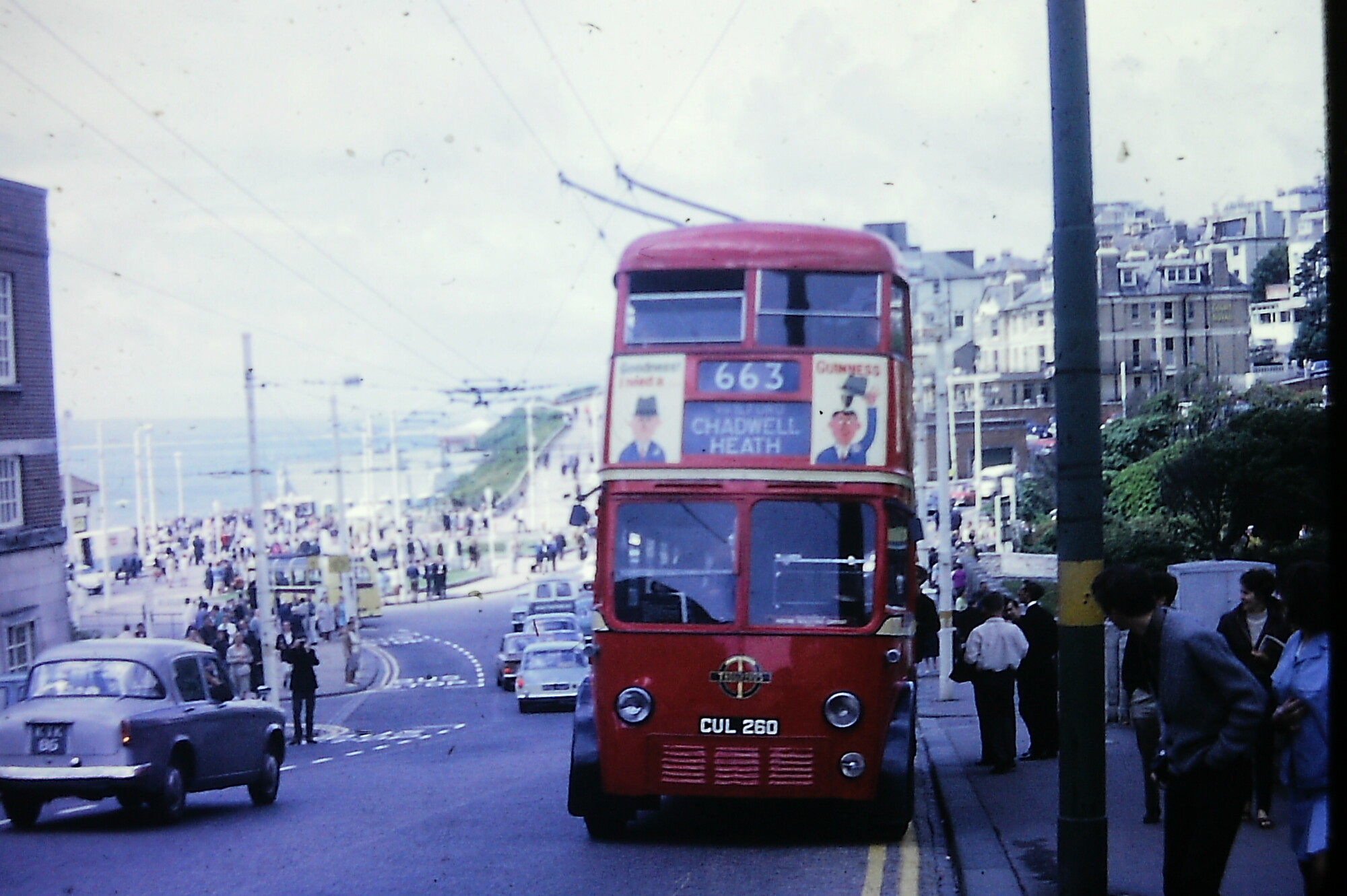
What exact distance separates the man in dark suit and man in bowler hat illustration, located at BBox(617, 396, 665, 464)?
5364 mm

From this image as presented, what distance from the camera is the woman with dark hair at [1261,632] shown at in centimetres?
1044

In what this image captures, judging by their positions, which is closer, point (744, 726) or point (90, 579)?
point (744, 726)

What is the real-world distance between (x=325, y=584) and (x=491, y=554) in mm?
21381

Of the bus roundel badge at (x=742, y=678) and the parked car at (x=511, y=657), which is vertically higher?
the bus roundel badge at (x=742, y=678)

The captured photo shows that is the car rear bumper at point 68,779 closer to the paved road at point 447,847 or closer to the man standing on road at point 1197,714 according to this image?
the paved road at point 447,847

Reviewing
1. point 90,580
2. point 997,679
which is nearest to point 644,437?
point 997,679

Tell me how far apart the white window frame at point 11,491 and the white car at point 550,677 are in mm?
10322

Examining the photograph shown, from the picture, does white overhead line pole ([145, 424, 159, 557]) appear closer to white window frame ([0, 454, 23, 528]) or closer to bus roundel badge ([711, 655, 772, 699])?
white window frame ([0, 454, 23, 528])

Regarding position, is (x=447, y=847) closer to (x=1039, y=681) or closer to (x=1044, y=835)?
(x=1044, y=835)

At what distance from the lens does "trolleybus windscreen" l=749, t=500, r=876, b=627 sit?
470 inches

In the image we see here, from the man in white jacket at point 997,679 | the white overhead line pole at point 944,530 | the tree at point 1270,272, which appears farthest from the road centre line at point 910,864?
the tree at point 1270,272

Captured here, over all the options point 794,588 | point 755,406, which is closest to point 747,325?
point 755,406

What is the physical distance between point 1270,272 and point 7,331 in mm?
79608

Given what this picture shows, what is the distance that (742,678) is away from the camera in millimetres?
11844
